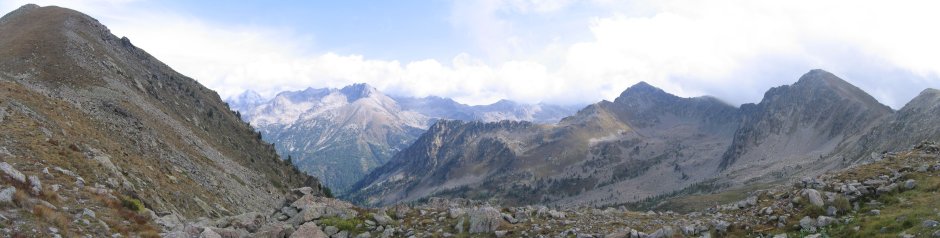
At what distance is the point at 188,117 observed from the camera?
11900cm

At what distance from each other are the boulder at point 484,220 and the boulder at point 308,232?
321 inches

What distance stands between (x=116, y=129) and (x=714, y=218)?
239ft

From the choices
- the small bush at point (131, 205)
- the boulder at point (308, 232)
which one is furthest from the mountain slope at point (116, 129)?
the boulder at point (308, 232)

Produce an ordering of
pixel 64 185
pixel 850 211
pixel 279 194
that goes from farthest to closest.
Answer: pixel 279 194
pixel 64 185
pixel 850 211

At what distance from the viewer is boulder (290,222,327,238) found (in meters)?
27.6

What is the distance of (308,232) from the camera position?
28172 millimetres

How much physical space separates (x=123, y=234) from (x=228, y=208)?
46.0 m

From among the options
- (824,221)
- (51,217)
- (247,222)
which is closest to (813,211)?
(824,221)

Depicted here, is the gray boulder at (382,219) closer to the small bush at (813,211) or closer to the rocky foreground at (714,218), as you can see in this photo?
the rocky foreground at (714,218)

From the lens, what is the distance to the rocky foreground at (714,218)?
71.8ft

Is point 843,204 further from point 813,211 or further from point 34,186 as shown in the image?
point 34,186

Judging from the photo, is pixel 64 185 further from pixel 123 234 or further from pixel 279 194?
pixel 279 194

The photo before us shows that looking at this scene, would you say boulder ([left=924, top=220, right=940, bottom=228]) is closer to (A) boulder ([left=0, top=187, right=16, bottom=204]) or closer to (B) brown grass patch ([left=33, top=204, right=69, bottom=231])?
(B) brown grass patch ([left=33, top=204, right=69, bottom=231])

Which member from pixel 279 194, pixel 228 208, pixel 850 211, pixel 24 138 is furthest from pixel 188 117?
pixel 850 211
